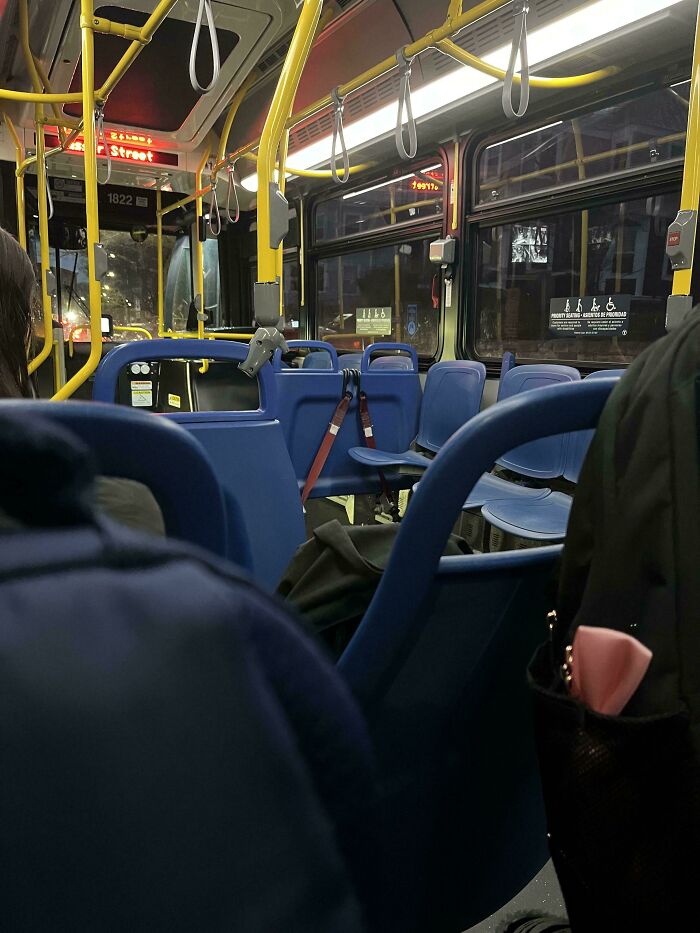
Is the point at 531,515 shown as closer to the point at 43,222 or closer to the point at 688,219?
the point at 688,219

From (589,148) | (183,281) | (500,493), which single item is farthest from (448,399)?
(183,281)

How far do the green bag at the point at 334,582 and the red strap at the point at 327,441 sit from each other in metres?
2.23

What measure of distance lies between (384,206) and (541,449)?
2816mm

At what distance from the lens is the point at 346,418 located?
321 cm

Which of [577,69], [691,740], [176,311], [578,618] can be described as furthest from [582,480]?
[176,311]

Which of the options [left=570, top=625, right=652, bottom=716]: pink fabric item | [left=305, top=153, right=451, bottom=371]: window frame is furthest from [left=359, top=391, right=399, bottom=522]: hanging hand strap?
[left=570, top=625, right=652, bottom=716]: pink fabric item

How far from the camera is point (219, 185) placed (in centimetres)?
577

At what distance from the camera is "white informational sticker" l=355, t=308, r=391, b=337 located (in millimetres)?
5074

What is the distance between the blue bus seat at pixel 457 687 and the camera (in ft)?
1.74

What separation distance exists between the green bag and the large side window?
3.71 metres

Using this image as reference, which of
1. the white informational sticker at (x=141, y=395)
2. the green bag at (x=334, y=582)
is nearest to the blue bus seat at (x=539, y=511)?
the green bag at (x=334, y=582)

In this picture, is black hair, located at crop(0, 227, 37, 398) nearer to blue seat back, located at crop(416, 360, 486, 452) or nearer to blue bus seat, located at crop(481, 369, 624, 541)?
blue bus seat, located at crop(481, 369, 624, 541)

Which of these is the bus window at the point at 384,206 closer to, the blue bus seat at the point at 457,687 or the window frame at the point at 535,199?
the window frame at the point at 535,199

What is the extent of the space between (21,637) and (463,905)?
2.28 feet
